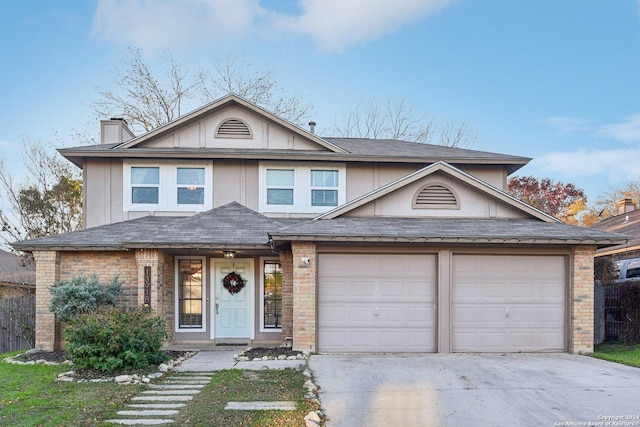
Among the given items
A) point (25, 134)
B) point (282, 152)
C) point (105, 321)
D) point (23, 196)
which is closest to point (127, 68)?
point (25, 134)

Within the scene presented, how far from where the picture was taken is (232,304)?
1255cm

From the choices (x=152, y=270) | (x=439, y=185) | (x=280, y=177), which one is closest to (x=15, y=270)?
(x=152, y=270)

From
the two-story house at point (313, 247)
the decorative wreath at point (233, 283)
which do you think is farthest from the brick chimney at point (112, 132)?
the decorative wreath at point (233, 283)

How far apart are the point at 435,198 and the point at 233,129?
22.4ft

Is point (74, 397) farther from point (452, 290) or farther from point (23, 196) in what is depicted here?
point (23, 196)

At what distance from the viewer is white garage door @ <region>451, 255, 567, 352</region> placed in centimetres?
1053

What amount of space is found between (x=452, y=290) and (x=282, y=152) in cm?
665

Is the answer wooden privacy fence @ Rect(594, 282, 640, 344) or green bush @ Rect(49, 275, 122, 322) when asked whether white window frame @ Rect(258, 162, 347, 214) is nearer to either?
green bush @ Rect(49, 275, 122, 322)

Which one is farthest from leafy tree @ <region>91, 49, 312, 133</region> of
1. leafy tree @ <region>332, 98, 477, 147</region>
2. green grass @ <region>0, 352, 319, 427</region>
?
green grass @ <region>0, 352, 319, 427</region>

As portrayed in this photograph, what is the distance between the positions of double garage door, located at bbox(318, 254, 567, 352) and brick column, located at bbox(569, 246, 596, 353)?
0.26 metres

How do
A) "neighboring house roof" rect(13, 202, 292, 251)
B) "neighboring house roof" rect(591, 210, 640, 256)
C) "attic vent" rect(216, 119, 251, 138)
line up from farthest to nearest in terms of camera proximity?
"neighboring house roof" rect(591, 210, 640, 256) → "attic vent" rect(216, 119, 251, 138) → "neighboring house roof" rect(13, 202, 292, 251)

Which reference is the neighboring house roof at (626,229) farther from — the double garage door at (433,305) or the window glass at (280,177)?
the window glass at (280,177)

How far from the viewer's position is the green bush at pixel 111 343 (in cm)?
831

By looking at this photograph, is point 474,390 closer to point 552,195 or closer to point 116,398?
point 116,398
